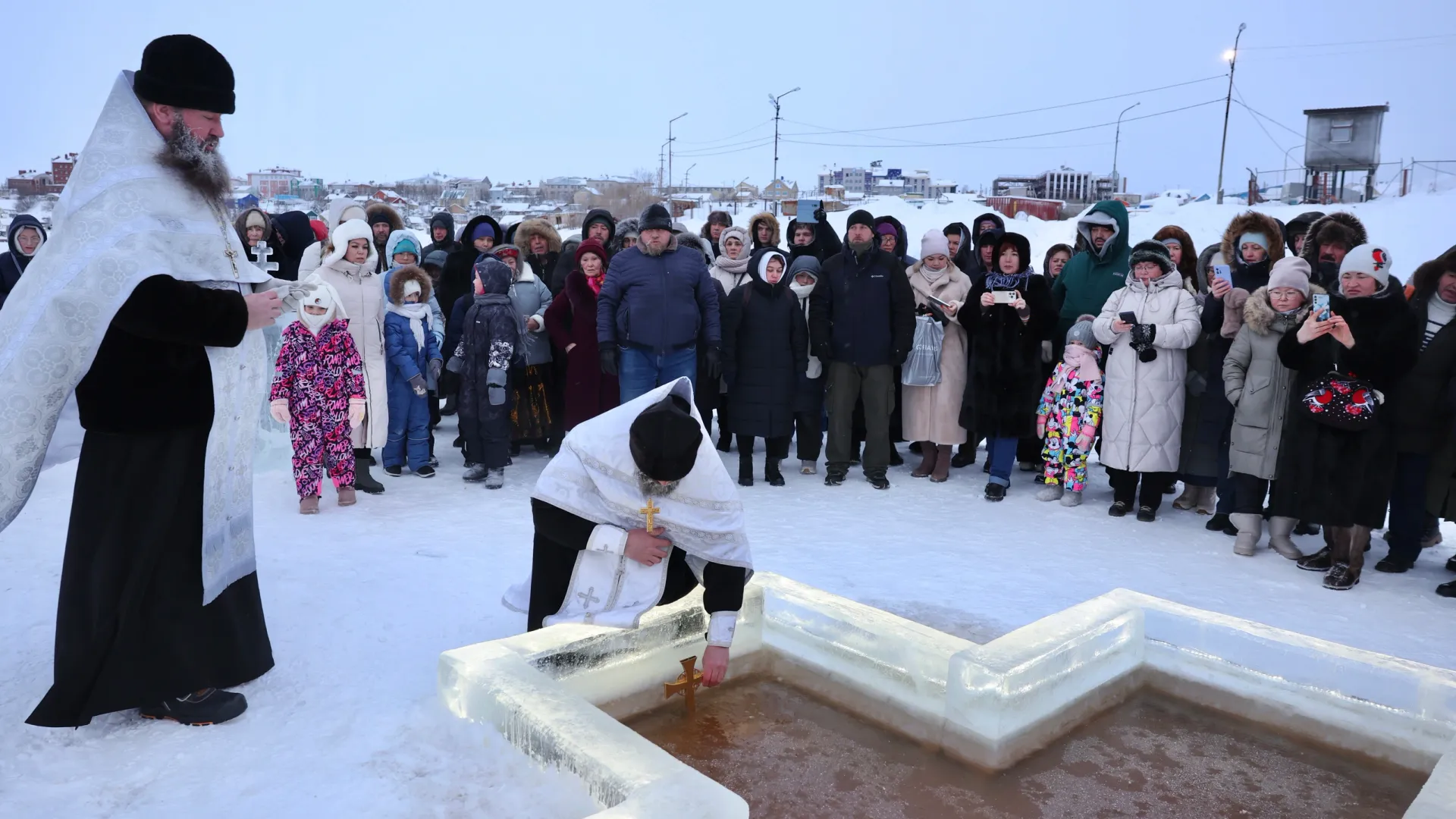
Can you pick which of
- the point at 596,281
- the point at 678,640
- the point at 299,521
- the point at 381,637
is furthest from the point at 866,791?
the point at 596,281

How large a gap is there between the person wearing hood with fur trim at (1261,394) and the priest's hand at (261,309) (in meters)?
4.75

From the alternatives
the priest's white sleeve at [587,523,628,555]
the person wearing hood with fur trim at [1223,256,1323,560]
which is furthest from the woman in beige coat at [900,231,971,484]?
the priest's white sleeve at [587,523,628,555]

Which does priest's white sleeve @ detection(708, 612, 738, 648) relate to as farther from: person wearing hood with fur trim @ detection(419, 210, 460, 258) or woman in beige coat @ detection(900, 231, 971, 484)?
person wearing hood with fur trim @ detection(419, 210, 460, 258)

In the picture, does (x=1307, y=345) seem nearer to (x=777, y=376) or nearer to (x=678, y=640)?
(x=777, y=376)

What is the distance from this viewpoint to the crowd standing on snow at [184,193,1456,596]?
16.1ft

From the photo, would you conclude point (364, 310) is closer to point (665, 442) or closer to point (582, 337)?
point (582, 337)

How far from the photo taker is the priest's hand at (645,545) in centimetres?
322

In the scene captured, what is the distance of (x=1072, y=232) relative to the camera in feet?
83.1

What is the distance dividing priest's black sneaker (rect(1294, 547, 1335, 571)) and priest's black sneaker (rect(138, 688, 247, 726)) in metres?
4.95

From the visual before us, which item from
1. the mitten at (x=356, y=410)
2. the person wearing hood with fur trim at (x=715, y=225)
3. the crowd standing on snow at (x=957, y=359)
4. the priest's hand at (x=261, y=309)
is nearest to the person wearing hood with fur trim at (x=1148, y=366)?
the crowd standing on snow at (x=957, y=359)

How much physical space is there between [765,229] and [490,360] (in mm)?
2617

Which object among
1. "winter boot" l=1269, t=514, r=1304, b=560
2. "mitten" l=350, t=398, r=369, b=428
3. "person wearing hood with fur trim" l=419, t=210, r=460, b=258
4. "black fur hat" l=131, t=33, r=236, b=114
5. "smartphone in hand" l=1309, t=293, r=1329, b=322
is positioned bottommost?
"winter boot" l=1269, t=514, r=1304, b=560

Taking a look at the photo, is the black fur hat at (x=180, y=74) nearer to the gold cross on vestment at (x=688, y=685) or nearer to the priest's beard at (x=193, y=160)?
the priest's beard at (x=193, y=160)

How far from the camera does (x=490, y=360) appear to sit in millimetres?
6543
